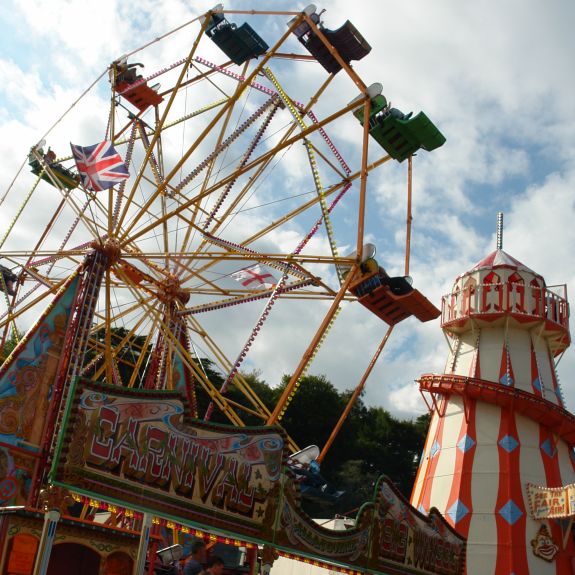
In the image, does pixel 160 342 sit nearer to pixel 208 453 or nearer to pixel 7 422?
pixel 7 422

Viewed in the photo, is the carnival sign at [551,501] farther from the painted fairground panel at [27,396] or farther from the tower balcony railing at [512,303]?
the painted fairground panel at [27,396]

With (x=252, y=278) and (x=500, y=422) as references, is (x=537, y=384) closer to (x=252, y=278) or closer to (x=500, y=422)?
(x=500, y=422)

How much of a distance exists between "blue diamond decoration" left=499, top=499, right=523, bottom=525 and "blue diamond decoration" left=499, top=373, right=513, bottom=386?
14.5 ft

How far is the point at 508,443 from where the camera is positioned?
81.9ft

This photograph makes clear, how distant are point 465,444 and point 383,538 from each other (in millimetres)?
10033

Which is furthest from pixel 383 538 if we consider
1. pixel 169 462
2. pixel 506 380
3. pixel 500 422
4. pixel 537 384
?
A: pixel 537 384

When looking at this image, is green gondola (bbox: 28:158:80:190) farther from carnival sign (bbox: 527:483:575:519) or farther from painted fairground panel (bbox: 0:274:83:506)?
carnival sign (bbox: 527:483:575:519)

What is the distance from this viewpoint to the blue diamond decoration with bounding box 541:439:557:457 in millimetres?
25281

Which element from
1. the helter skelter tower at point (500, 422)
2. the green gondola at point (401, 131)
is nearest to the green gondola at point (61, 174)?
the green gondola at point (401, 131)

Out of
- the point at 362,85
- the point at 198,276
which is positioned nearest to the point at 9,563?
the point at 198,276

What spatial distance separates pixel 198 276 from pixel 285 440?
6748 mm

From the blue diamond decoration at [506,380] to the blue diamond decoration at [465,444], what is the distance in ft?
8.09

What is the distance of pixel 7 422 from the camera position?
13.4m

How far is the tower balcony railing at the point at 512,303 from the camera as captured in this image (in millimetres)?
27453
